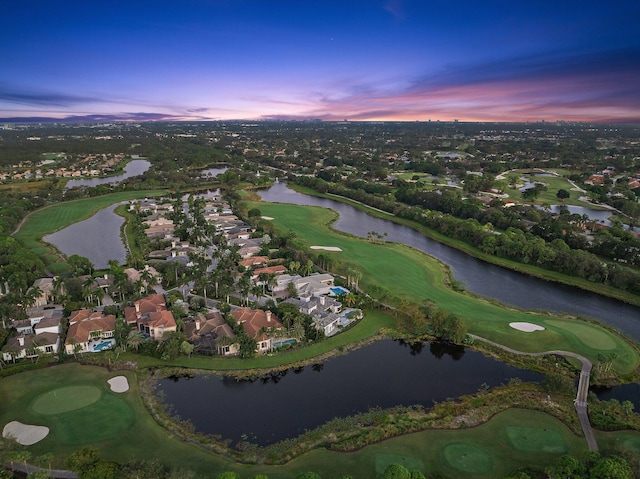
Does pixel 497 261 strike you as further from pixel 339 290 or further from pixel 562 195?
pixel 562 195

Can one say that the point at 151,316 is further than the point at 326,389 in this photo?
Yes

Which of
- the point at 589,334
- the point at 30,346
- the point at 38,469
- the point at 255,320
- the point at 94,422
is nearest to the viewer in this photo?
the point at 38,469

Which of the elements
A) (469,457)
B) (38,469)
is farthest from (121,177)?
(469,457)

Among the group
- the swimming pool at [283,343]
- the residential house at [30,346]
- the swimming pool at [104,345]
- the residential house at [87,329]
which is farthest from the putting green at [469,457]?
the residential house at [30,346]

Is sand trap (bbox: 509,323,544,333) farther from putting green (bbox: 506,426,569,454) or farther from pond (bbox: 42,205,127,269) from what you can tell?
pond (bbox: 42,205,127,269)

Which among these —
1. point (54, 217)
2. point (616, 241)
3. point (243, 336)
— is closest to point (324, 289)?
point (243, 336)

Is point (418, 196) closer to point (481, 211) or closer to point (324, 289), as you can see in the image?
point (481, 211)
